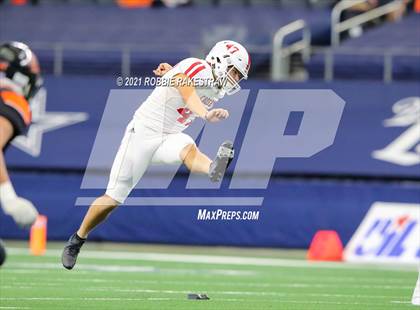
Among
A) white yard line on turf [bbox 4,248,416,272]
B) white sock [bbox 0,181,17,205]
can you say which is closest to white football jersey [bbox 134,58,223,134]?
white sock [bbox 0,181,17,205]

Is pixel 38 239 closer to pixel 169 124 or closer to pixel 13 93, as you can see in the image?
pixel 169 124

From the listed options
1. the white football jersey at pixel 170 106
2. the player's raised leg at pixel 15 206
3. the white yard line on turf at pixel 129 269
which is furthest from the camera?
the white yard line on turf at pixel 129 269

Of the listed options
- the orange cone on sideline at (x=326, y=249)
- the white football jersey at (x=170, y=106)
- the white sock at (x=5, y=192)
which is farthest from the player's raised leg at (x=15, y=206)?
the orange cone on sideline at (x=326, y=249)

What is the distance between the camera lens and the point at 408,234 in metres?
16.2

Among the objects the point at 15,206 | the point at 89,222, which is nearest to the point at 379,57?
the point at 89,222

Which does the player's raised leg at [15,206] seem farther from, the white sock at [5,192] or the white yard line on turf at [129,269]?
the white yard line on turf at [129,269]

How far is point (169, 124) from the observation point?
1035 cm

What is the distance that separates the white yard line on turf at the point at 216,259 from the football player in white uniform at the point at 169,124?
506 centimetres

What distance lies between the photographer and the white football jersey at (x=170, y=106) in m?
10.2

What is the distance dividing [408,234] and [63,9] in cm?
997

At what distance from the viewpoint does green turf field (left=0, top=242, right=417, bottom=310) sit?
10062 mm

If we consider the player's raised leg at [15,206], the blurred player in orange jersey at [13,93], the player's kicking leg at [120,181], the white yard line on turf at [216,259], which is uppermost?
the blurred player in orange jersey at [13,93]

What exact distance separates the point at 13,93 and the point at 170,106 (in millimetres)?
1782

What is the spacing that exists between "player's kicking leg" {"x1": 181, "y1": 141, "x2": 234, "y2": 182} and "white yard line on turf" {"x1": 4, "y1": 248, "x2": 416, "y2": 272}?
209 inches
